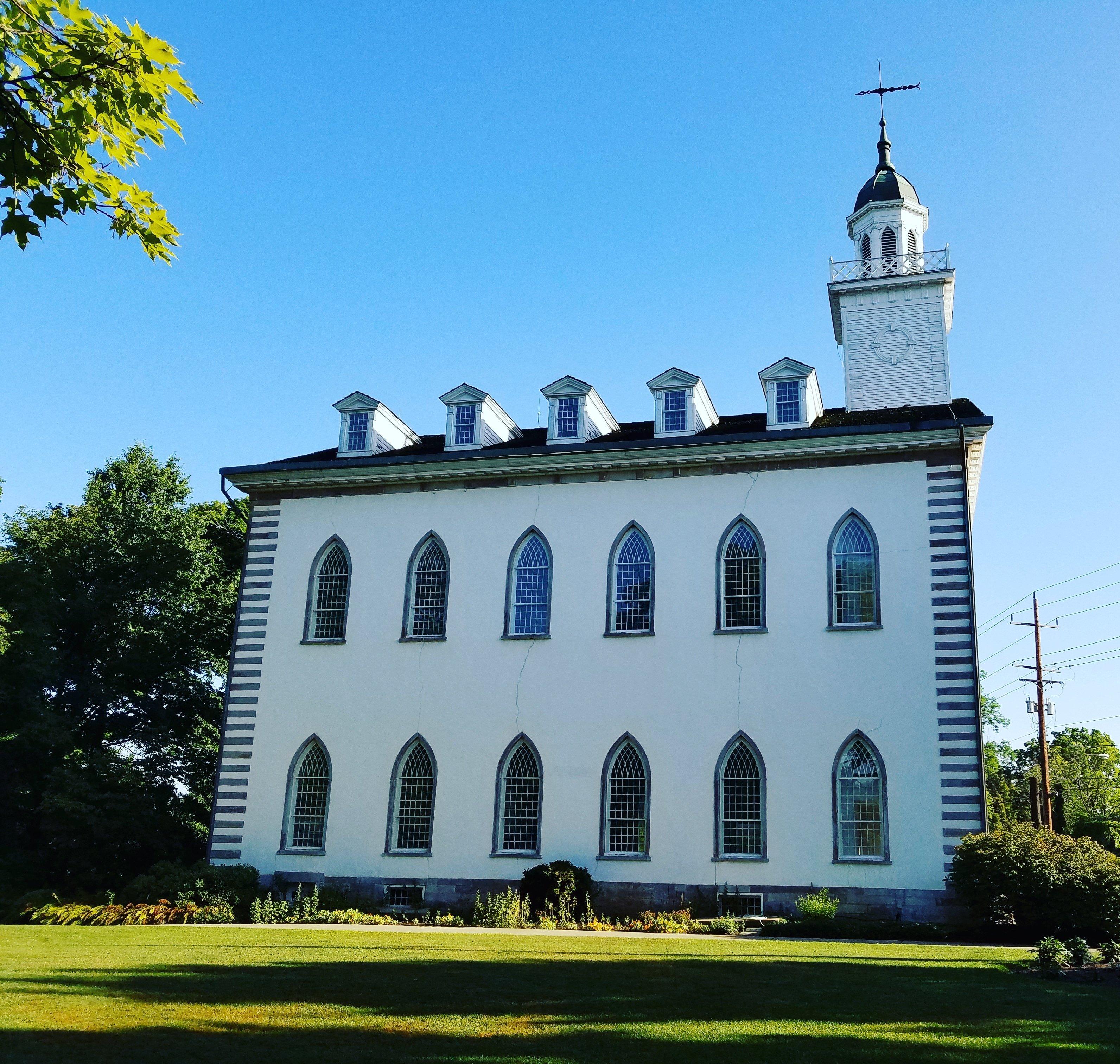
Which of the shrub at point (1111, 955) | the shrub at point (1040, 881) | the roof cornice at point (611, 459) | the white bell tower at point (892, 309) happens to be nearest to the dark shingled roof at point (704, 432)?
the roof cornice at point (611, 459)

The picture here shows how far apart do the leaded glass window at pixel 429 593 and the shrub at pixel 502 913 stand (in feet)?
23.1

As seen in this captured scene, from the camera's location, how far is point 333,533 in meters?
29.7

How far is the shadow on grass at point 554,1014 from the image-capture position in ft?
29.3

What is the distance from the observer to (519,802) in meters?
26.4

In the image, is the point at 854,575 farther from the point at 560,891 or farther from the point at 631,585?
the point at 560,891

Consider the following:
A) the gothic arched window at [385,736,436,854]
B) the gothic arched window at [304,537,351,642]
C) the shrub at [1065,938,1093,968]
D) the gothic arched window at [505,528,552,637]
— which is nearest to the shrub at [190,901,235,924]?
the gothic arched window at [385,736,436,854]

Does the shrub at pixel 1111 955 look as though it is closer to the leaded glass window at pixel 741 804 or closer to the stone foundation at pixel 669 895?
the stone foundation at pixel 669 895

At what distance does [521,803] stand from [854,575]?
9600 mm

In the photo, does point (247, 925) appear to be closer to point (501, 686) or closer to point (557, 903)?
point (557, 903)

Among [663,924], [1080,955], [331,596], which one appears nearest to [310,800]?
[331,596]

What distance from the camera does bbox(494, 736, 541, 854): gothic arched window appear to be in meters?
26.1

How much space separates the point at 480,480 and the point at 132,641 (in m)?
15.1

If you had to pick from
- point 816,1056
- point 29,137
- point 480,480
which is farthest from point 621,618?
point 29,137

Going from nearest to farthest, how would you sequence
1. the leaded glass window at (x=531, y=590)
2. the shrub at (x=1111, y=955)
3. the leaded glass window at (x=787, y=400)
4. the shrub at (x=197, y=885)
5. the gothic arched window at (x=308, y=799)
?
the shrub at (x=1111, y=955), the shrub at (x=197, y=885), the gothic arched window at (x=308, y=799), the leaded glass window at (x=531, y=590), the leaded glass window at (x=787, y=400)
